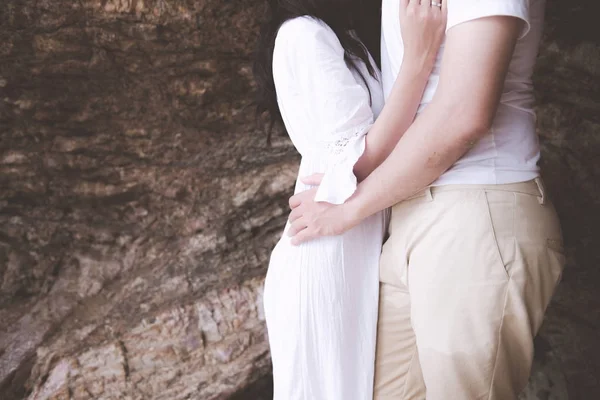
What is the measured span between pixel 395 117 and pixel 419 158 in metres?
0.11

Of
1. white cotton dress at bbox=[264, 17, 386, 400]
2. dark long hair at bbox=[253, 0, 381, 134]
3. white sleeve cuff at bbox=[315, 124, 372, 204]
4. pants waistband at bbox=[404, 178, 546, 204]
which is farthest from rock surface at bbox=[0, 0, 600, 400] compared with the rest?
white sleeve cuff at bbox=[315, 124, 372, 204]

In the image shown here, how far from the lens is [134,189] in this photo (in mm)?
1995

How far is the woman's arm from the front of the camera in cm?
88

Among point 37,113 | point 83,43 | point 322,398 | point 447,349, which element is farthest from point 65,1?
point 447,349

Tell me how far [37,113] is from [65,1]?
38 cm

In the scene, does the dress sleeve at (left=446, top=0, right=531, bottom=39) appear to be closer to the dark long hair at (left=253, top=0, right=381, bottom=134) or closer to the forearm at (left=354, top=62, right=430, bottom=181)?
the forearm at (left=354, top=62, right=430, bottom=181)

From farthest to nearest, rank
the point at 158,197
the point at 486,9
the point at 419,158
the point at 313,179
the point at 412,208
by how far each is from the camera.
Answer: the point at 158,197 < the point at 313,179 < the point at 412,208 < the point at 419,158 < the point at 486,9

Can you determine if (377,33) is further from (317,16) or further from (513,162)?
(513,162)

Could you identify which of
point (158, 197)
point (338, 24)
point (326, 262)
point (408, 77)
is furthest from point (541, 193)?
point (158, 197)

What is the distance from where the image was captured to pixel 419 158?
34.1 inches

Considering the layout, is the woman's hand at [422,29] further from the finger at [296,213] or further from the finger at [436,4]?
the finger at [296,213]

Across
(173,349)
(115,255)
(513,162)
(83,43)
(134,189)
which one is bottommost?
(173,349)

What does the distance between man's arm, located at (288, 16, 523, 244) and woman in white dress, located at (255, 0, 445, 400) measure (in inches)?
2.8

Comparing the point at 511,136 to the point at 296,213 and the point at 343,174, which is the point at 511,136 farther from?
the point at 296,213
